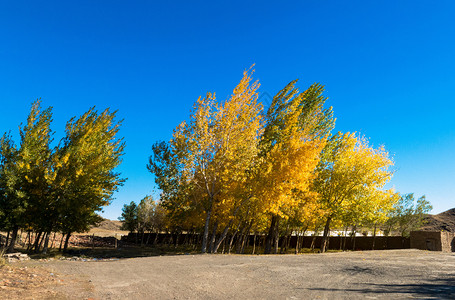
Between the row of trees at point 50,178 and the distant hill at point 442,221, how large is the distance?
285 ft

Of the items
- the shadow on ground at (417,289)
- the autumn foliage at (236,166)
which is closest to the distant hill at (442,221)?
the autumn foliage at (236,166)

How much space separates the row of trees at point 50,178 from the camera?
20.5 meters

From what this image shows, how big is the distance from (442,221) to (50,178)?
108m

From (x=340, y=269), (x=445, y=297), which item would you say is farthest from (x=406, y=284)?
(x=340, y=269)

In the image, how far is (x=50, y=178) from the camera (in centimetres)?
2036

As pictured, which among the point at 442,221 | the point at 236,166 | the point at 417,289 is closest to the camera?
the point at 417,289

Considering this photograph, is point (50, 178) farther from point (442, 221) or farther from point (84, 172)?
point (442, 221)

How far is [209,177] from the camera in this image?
65.9 feet

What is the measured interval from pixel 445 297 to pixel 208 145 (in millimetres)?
14568

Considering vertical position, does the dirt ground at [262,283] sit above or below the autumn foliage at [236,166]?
below

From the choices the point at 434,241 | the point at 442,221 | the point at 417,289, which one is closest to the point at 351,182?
the point at 434,241

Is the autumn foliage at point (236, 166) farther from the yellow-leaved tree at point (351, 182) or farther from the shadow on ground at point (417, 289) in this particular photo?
the shadow on ground at point (417, 289)

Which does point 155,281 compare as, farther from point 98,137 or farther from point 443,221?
point 443,221

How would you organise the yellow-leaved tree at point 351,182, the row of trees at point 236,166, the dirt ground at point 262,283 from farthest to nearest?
the yellow-leaved tree at point 351,182 → the row of trees at point 236,166 → the dirt ground at point 262,283
